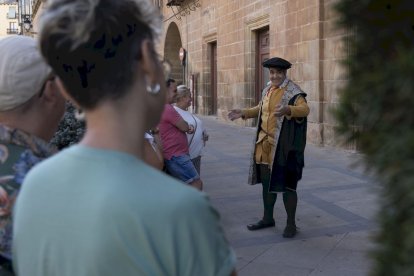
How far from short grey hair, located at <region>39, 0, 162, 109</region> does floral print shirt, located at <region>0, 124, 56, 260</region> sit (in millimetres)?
524

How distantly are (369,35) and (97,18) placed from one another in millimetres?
551

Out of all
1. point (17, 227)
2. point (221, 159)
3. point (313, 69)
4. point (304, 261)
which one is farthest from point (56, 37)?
point (313, 69)

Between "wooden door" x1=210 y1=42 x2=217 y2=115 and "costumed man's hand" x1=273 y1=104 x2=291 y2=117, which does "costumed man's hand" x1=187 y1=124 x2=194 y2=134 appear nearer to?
"costumed man's hand" x1=273 y1=104 x2=291 y2=117

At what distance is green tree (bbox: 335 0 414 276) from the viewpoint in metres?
0.93

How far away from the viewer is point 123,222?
1102 millimetres

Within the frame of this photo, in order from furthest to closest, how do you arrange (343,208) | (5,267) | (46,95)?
(343,208) → (46,95) → (5,267)

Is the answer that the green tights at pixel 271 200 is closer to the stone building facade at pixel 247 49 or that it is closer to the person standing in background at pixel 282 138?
the person standing in background at pixel 282 138

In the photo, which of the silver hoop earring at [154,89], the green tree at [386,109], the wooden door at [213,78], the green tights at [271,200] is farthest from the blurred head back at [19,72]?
the wooden door at [213,78]

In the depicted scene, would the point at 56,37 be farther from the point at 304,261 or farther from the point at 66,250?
the point at 304,261

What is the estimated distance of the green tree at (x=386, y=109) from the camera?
926mm

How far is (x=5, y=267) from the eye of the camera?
5.19 feet

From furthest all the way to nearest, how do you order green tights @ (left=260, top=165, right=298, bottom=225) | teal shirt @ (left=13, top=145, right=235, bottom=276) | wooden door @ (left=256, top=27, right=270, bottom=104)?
wooden door @ (left=256, top=27, right=270, bottom=104) < green tights @ (left=260, top=165, right=298, bottom=225) < teal shirt @ (left=13, top=145, right=235, bottom=276)

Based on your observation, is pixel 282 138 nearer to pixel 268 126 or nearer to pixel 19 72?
pixel 268 126

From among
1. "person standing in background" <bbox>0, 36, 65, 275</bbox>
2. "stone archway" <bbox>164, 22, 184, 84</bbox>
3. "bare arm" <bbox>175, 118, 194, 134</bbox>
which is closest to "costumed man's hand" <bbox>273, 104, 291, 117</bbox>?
"bare arm" <bbox>175, 118, 194, 134</bbox>
